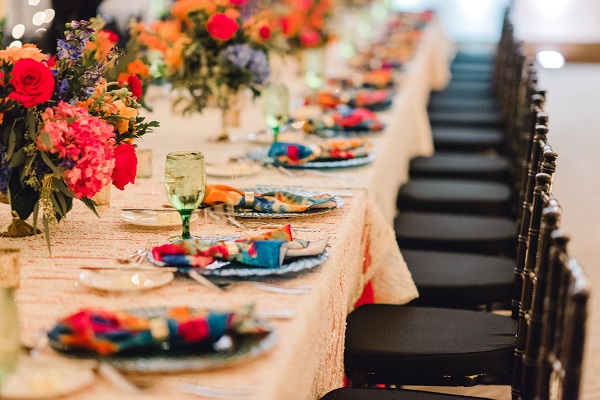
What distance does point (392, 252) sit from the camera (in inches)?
85.9

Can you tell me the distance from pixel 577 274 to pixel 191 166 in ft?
2.37

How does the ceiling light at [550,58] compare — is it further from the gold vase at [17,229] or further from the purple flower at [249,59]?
the gold vase at [17,229]

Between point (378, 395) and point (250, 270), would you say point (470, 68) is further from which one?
point (250, 270)

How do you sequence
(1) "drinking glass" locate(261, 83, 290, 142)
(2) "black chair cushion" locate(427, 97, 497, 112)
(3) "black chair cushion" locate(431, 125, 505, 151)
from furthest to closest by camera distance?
(2) "black chair cushion" locate(427, 97, 497, 112) → (3) "black chair cushion" locate(431, 125, 505, 151) → (1) "drinking glass" locate(261, 83, 290, 142)

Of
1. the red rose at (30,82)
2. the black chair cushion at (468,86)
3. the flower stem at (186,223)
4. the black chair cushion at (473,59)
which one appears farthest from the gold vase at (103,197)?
the black chair cushion at (473,59)

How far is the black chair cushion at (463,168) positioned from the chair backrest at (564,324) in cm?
240

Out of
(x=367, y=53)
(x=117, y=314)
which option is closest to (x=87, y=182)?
(x=117, y=314)

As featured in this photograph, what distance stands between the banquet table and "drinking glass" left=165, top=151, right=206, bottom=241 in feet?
0.44

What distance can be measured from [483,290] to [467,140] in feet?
7.84

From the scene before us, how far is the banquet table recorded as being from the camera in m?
1.08

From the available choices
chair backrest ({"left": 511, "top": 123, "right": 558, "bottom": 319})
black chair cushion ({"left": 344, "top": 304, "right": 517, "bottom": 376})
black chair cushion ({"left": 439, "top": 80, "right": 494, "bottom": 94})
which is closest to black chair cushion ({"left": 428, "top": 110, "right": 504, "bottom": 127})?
black chair cushion ({"left": 439, "top": 80, "right": 494, "bottom": 94})

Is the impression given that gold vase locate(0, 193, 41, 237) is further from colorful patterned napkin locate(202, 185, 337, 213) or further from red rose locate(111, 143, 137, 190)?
colorful patterned napkin locate(202, 185, 337, 213)

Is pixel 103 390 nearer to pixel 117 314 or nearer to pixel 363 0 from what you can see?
pixel 117 314

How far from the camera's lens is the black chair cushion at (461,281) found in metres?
2.24
